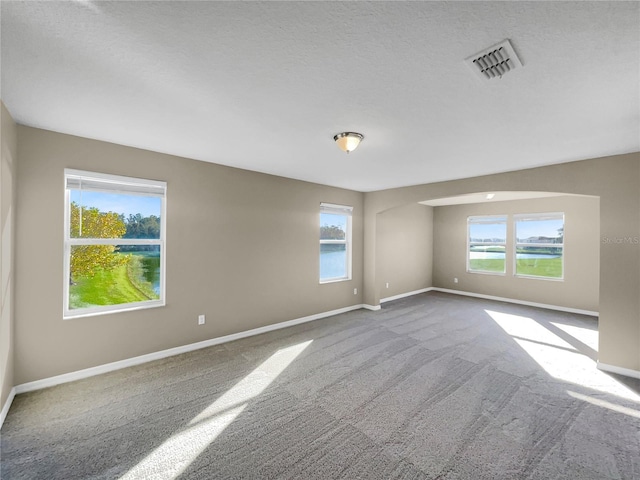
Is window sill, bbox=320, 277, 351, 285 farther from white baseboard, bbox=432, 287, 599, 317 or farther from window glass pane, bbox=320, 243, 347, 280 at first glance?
white baseboard, bbox=432, 287, 599, 317

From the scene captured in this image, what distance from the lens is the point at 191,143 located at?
9.91 feet

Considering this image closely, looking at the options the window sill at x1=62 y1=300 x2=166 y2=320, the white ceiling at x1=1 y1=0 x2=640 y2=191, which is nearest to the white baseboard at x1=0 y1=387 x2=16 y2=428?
the window sill at x1=62 y1=300 x2=166 y2=320

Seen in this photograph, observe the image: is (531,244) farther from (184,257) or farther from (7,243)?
(7,243)

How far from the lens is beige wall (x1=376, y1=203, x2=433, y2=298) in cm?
653

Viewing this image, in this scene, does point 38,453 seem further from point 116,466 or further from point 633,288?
point 633,288

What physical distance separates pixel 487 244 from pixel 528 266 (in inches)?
38.8

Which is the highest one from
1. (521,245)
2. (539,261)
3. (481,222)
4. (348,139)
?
(348,139)

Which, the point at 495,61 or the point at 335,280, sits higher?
the point at 495,61

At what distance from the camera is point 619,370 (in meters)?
3.12

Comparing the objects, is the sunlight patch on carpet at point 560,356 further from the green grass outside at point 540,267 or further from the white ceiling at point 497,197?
the white ceiling at point 497,197

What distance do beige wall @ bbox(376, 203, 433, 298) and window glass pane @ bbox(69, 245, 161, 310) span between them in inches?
164

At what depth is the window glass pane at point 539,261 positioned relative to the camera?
591cm

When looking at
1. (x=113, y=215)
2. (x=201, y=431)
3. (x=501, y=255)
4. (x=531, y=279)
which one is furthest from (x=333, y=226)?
(x=531, y=279)

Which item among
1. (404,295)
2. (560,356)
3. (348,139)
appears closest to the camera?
(348,139)
